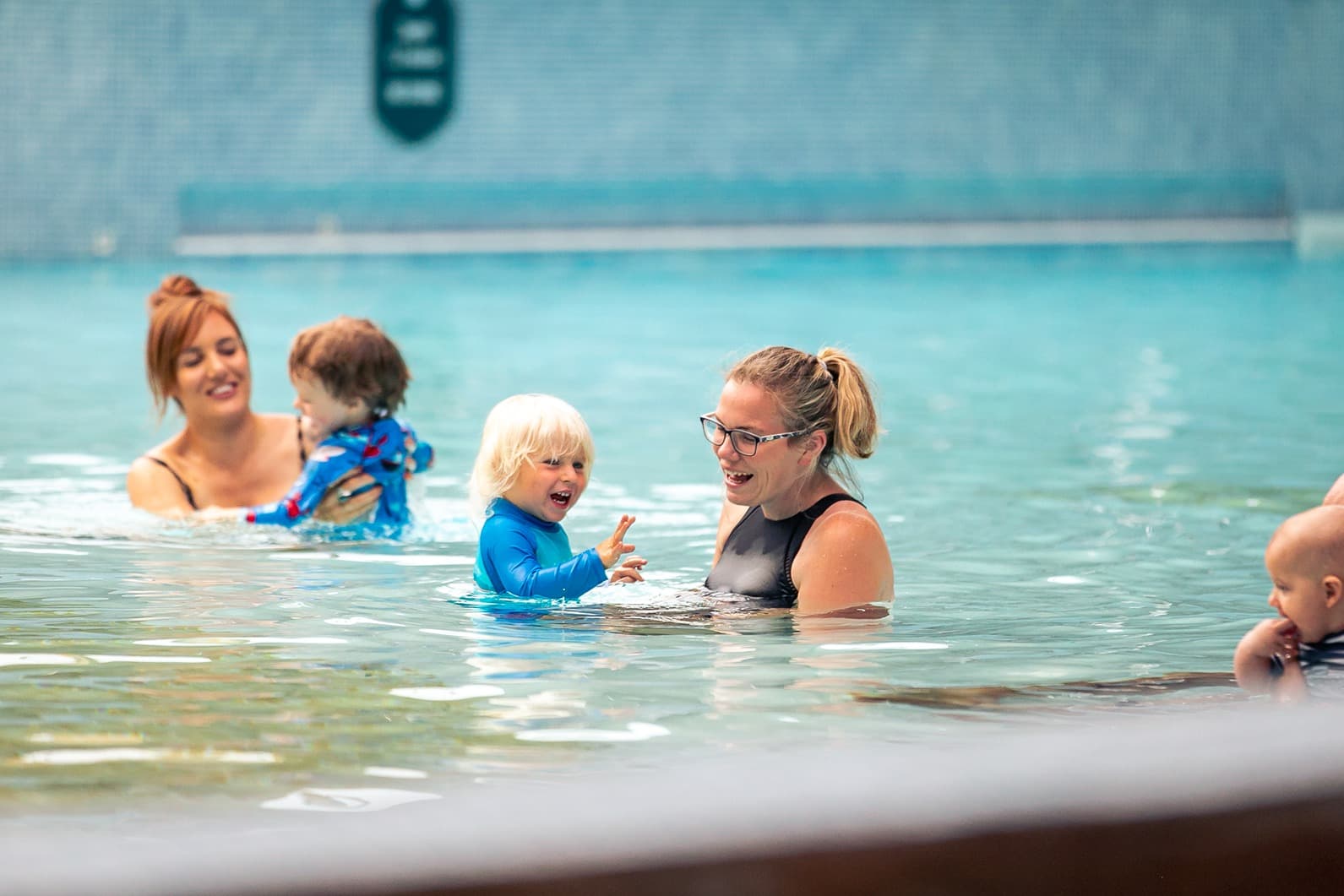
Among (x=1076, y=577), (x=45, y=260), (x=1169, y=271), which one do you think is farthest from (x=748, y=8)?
(x=1076, y=577)

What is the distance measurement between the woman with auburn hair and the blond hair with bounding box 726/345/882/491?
2070mm

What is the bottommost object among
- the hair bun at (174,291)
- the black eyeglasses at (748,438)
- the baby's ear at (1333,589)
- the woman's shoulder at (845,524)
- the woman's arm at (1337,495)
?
the baby's ear at (1333,589)

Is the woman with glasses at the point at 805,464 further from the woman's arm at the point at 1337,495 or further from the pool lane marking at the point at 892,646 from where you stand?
the woman's arm at the point at 1337,495

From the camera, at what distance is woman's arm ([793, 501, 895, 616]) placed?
4.22 meters

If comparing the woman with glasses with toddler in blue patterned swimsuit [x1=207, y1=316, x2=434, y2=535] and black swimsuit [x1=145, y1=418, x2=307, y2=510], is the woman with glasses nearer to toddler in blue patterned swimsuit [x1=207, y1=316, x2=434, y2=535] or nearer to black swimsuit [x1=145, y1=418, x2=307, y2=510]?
toddler in blue patterned swimsuit [x1=207, y1=316, x2=434, y2=535]

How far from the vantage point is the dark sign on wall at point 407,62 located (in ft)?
67.5

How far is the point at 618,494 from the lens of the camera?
24.4 feet

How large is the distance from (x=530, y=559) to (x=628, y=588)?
0.77m

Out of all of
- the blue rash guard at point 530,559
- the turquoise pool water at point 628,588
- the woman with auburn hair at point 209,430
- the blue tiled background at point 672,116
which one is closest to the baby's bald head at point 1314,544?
the turquoise pool water at point 628,588

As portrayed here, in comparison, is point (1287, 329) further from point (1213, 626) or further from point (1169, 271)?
point (1213, 626)

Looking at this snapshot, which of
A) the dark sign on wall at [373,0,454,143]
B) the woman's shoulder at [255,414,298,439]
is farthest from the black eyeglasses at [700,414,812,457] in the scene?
the dark sign on wall at [373,0,454,143]

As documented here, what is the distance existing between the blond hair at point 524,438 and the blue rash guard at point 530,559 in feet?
0.27

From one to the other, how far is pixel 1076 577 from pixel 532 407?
2164 mm

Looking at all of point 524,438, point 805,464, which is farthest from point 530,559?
point 805,464
